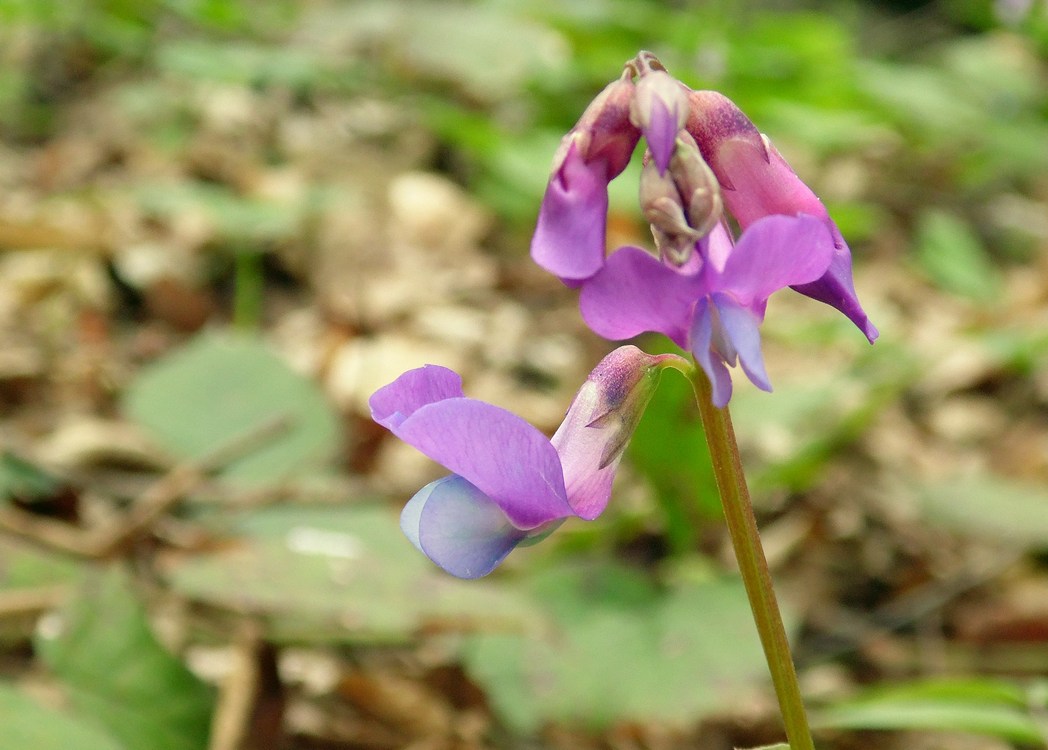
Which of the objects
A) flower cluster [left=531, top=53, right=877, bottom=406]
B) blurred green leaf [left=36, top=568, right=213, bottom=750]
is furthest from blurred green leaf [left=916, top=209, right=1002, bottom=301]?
flower cluster [left=531, top=53, right=877, bottom=406]

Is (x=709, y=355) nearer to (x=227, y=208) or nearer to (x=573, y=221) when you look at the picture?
(x=573, y=221)

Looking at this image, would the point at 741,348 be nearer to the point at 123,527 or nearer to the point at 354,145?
the point at 123,527

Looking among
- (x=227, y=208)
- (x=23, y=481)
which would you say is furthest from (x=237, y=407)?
(x=227, y=208)

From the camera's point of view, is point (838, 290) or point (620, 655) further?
point (620, 655)

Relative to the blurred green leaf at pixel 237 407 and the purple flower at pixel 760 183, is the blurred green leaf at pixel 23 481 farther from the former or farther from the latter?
the purple flower at pixel 760 183

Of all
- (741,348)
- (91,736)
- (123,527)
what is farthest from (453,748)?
(741,348)

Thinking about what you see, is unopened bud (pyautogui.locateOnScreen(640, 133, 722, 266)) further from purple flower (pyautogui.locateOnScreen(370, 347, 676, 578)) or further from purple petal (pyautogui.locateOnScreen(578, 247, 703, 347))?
purple flower (pyautogui.locateOnScreen(370, 347, 676, 578))

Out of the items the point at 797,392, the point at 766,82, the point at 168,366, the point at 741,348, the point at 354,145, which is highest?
the point at 766,82
